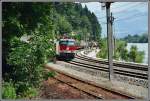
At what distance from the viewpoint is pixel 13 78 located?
1043cm

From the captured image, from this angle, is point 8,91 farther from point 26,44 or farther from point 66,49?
point 66,49

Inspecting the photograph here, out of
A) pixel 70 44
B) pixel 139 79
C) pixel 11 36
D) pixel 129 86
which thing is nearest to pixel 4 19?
pixel 11 36

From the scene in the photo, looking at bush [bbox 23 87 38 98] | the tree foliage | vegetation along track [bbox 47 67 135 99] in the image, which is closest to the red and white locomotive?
vegetation along track [bbox 47 67 135 99]

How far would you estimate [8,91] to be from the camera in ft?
29.9

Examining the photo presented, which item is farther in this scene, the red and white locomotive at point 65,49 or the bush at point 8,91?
the red and white locomotive at point 65,49

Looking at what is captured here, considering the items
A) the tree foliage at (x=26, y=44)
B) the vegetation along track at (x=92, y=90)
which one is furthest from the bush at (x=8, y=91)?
the vegetation along track at (x=92, y=90)

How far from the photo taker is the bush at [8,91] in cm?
893

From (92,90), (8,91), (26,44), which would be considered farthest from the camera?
(92,90)

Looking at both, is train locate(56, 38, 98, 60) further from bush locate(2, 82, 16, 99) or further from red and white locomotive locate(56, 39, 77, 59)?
bush locate(2, 82, 16, 99)

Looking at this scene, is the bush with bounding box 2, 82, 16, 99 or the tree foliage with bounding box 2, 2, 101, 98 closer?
the bush with bounding box 2, 82, 16, 99

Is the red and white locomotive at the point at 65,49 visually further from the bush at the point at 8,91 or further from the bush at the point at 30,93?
the bush at the point at 8,91

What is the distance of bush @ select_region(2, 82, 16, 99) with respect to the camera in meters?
8.93

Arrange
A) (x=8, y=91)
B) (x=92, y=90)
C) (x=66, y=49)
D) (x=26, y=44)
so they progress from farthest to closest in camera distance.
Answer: (x=66, y=49) → (x=92, y=90) → (x=26, y=44) → (x=8, y=91)

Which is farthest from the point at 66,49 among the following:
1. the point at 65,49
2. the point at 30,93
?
the point at 30,93
